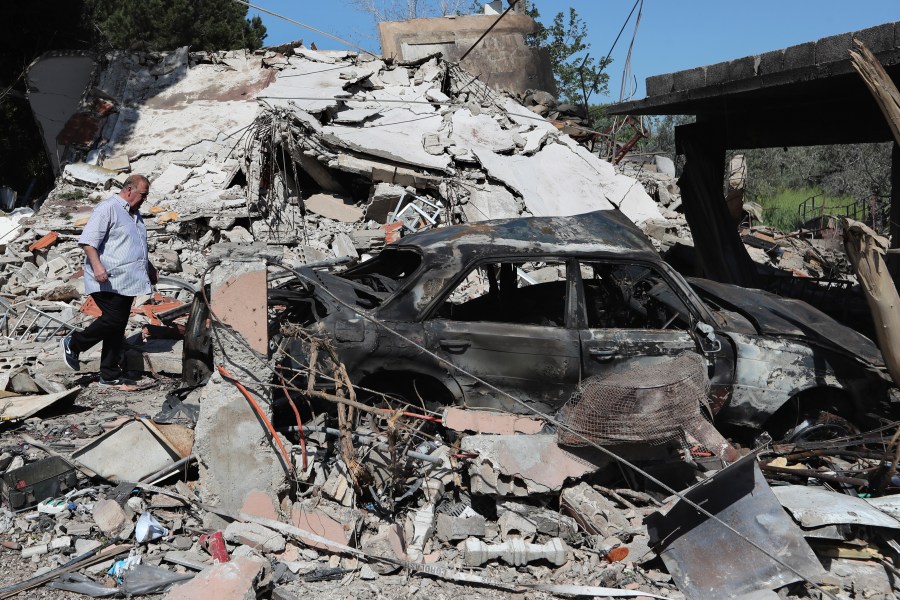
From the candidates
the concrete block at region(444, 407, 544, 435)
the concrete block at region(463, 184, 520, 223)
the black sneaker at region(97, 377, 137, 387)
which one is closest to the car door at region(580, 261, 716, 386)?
the concrete block at region(444, 407, 544, 435)

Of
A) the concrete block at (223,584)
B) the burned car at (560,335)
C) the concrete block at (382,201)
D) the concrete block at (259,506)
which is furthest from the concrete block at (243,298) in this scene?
the concrete block at (382,201)

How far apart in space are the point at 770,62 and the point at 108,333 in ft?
19.0

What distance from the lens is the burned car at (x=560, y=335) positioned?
185 inches

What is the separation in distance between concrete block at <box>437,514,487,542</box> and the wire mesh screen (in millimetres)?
684

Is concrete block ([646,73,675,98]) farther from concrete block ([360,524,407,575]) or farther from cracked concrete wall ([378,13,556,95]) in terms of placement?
cracked concrete wall ([378,13,556,95])

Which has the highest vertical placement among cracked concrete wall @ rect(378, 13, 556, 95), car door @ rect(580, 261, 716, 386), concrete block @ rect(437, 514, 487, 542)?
cracked concrete wall @ rect(378, 13, 556, 95)

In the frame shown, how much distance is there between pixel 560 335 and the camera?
4.81 metres

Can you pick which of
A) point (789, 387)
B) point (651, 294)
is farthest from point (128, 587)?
point (789, 387)

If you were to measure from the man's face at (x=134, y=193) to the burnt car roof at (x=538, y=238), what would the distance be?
2.24m

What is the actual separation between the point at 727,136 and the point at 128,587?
7756mm

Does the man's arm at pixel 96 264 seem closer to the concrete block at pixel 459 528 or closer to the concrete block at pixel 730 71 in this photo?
the concrete block at pixel 459 528

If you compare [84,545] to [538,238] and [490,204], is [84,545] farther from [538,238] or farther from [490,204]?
[490,204]

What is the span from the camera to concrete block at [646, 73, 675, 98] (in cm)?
828

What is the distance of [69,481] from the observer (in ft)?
14.4
